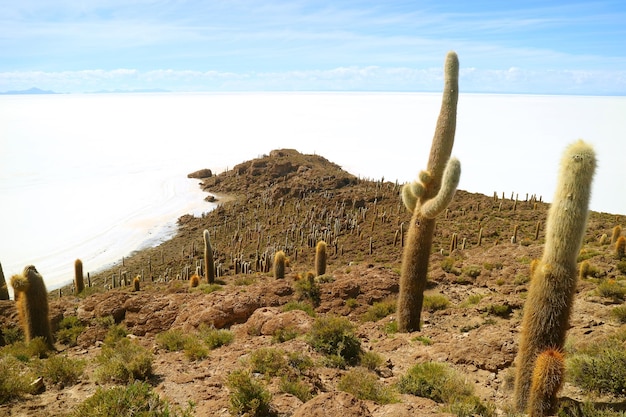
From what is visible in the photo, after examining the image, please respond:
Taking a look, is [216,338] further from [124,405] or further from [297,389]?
[124,405]

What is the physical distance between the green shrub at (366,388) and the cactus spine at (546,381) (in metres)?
1.81

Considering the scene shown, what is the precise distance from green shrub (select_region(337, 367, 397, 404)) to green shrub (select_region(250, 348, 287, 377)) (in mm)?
1000

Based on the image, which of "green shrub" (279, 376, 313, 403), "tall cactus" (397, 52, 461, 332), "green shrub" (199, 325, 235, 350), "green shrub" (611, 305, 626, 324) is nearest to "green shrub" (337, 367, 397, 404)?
"green shrub" (279, 376, 313, 403)

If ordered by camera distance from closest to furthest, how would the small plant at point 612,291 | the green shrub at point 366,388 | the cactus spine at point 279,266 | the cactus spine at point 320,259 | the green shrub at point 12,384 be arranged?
1. the green shrub at point 366,388
2. the green shrub at point 12,384
3. the small plant at point 612,291
4. the cactus spine at point 320,259
5. the cactus spine at point 279,266

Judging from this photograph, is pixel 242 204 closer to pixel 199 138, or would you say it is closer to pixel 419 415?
pixel 419 415

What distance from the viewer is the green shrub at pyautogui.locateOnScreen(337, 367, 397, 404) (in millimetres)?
6004

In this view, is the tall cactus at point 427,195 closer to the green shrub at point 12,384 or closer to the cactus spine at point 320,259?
the cactus spine at point 320,259

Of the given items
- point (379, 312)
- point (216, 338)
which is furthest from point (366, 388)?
point (379, 312)

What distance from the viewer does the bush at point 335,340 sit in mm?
7957

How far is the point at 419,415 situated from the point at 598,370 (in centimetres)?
279

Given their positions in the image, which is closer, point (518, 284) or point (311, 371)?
point (311, 371)

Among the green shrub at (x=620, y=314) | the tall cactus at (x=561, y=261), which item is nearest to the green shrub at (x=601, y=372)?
the tall cactus at (x=561, y=261)

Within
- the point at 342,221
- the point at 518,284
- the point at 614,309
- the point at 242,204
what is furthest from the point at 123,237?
the point at 614,309

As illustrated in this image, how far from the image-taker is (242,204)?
38.5 metres
